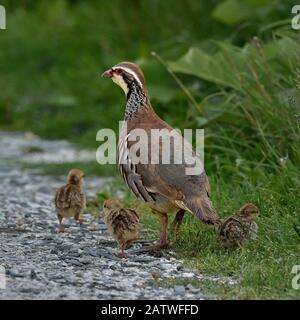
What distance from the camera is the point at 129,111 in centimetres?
804

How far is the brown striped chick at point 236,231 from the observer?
7.04 metres

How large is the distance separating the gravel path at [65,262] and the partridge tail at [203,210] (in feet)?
1.23

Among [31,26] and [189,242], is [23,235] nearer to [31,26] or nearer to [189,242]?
[189,242]

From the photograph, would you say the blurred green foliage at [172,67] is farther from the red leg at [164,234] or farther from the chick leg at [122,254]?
the chick leg at [122,254]

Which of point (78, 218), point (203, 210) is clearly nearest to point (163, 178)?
point (203, 210)

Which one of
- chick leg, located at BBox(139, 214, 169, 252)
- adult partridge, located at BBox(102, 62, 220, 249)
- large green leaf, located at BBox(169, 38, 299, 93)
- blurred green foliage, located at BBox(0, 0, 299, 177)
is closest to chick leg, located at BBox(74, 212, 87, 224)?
adult partridge, located at BBox(102, 62, 220, 249)

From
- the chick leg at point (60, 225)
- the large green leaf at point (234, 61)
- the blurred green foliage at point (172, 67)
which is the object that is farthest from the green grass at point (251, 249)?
the large green leaf at point (234, 61)

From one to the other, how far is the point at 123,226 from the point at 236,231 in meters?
0.82

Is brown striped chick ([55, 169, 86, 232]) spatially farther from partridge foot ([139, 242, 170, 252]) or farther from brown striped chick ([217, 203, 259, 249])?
brown striped chick ([217, 203, 259, 249])

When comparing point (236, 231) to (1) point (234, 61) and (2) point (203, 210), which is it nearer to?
(2) point (203, 210)

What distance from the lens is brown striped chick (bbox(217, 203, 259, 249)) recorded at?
23.1 feet

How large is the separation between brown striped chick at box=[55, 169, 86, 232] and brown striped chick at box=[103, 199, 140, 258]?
3.17 feet

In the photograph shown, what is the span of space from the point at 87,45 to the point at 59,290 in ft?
31.6
